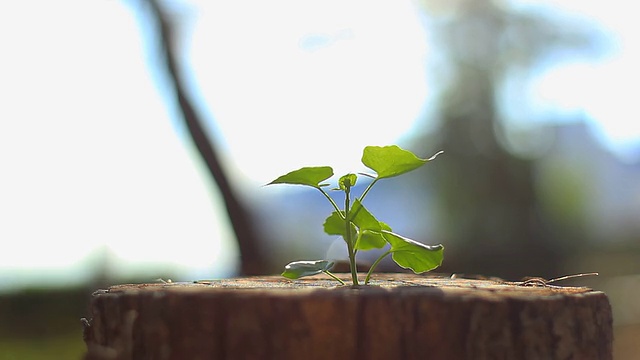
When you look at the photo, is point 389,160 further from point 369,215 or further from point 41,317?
point 41,317

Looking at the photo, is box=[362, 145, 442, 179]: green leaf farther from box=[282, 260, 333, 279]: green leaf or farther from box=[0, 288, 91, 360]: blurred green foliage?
box=[0, 288, 91, 360]: blurred green foliage

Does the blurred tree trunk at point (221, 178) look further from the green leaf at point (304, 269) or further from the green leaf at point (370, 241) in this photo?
the green leaf at point (304, 269)

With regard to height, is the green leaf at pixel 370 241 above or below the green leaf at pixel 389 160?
below

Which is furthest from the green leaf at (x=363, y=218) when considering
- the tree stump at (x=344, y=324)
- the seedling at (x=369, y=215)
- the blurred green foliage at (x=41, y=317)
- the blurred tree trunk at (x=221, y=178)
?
the blurred green foliage at (x=41, y=317)

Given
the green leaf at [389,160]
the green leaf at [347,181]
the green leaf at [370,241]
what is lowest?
the green leaf at [370,241]

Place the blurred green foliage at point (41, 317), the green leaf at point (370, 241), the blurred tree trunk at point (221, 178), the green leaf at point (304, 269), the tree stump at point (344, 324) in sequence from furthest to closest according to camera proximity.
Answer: the blurred green foliage at point (41, 317) → the blurred tree trunk at point (221, 178) → the green leaf at point (370, 241) → the green leaf at point (304, 269) → the tree stump at point (344, 324)

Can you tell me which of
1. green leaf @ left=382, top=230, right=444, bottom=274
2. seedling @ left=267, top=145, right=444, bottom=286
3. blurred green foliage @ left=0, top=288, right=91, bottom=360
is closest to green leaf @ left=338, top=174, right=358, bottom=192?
seedling @ left=267, top=145, right=444, bottom=286
